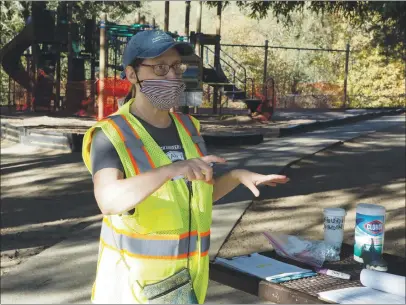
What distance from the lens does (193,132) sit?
258 centimetres

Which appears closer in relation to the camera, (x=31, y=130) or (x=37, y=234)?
(x=37, y=234)

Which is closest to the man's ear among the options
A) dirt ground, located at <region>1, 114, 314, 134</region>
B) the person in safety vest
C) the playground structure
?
the person in safety vest

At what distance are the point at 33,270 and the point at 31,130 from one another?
9172mm

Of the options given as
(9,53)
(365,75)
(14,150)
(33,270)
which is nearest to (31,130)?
(14,150)

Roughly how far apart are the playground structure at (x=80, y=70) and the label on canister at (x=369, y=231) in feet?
48.7

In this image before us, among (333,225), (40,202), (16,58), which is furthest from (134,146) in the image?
(16,58)

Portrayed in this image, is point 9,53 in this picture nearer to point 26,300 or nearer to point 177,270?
point 26,300

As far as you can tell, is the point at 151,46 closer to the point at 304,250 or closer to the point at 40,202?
the point at 304,250

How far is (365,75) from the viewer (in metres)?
36.8

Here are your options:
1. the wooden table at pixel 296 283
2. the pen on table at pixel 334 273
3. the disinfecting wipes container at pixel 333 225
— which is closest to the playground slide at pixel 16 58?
the disinfecting wipes container at pixel 333 225

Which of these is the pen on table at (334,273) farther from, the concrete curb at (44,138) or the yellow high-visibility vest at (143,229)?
the concrete curb at (44,138)

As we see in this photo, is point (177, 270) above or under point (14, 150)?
above

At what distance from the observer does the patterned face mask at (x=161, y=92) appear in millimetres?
2414

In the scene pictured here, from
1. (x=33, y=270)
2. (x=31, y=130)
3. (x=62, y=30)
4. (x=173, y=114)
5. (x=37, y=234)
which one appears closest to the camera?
(x=173, y=114)
